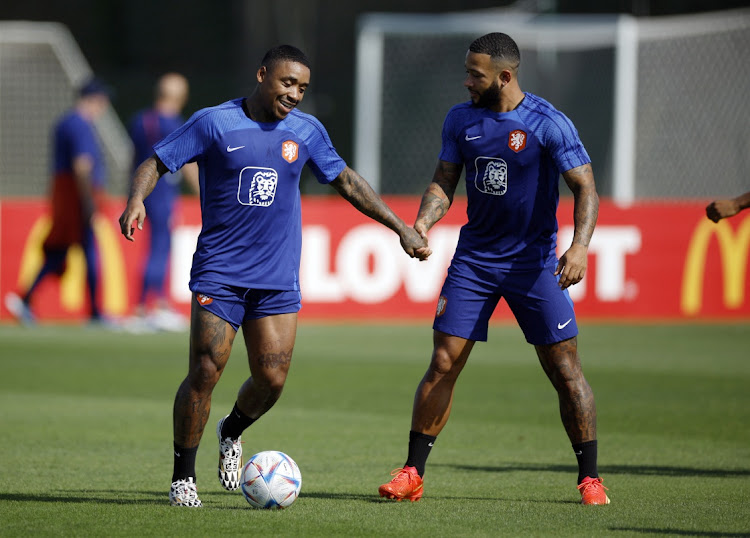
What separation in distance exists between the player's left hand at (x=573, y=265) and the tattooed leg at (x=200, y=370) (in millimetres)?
1600

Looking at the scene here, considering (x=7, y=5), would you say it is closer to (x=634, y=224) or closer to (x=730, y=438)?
(x=634, y=224)

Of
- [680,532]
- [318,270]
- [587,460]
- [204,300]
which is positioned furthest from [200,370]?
[318,270]

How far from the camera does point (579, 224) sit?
6.25m

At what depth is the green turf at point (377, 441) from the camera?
5.75 m

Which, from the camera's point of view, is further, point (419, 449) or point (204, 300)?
point (419, 449)

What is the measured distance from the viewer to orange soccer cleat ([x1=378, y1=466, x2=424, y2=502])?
20.4ft

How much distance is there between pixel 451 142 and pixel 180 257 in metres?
9.35

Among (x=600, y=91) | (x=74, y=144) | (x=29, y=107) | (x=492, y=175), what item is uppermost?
(x=600, y=91)

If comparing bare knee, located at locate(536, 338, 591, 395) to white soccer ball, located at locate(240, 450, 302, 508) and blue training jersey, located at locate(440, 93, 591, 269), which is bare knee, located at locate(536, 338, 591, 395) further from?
white soccer ball, located at locate(240, 450, 302, 508)

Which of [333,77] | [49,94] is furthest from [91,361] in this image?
[333,77]

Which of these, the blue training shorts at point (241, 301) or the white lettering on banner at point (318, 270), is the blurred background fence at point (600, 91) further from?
the blue training shorts at point (241, 301)

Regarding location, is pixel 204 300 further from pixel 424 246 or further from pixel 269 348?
pixel 424 246

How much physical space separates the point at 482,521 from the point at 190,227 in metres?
10.3

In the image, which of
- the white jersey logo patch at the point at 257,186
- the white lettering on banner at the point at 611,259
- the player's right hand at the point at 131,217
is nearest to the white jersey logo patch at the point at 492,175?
the white jersey logo patch at the point at 257,186
